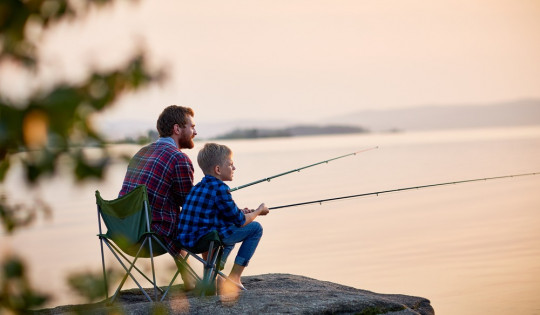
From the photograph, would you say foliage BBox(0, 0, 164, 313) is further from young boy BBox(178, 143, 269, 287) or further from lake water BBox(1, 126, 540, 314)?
young boy BBox(178, 143, 269, 287)

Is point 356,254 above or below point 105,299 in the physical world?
below

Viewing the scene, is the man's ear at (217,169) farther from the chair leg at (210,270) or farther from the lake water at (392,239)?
the lake water at (392,239)

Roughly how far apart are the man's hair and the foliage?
11.7 ft

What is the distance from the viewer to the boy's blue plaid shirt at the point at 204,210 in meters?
4.71

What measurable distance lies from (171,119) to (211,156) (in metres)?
0.44

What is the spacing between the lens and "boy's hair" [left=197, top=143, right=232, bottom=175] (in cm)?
475

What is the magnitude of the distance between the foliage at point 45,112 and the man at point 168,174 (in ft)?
11.3

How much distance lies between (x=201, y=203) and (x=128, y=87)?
3404mm

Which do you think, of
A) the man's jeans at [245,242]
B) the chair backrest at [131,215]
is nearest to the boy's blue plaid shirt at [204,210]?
the man's jeans at [245,242]

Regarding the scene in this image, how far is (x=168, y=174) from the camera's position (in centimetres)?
496

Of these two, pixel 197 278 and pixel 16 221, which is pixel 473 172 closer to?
pixel 197 278

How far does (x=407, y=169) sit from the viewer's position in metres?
22.7

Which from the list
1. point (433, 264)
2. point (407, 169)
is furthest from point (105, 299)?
point (407, 169)

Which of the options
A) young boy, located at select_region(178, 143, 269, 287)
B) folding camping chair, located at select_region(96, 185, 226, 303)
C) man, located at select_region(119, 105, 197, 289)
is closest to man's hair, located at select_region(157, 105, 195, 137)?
man, located at select_region(119, 105, 197, 289)
